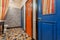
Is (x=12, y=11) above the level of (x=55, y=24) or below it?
above

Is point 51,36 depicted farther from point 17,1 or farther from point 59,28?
point 17,1

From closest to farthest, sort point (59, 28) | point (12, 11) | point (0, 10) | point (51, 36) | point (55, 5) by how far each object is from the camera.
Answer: point (59, 28)
point (55, 5)
point (51, 36)
point (0, 10)
point (12, 11)

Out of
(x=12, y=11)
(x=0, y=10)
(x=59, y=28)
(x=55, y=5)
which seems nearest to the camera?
(x=59, y=28)

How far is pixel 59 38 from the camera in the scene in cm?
175

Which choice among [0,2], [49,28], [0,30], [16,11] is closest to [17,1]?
[16,11]

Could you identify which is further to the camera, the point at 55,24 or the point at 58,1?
the point at 55,24

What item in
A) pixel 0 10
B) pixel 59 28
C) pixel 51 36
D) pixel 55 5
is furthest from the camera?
pixel 0 10

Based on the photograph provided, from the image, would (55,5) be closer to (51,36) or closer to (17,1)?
(51,36)

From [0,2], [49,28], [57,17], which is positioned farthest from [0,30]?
[57,17]

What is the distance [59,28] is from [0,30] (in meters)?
4.20

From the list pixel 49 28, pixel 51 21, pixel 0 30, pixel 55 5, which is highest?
pixel 55 5

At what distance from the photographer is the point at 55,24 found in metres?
1.93

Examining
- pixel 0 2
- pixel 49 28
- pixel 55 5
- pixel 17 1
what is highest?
pixel 17 1

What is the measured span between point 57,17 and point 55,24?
0.54 feet
